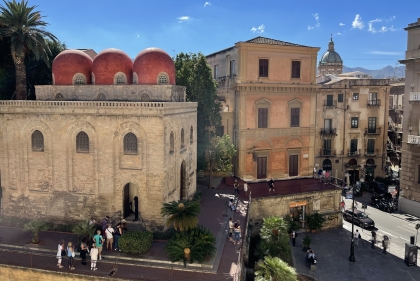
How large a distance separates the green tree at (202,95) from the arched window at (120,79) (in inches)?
351

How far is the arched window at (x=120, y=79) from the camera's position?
22.8m

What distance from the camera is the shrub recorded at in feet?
57.4

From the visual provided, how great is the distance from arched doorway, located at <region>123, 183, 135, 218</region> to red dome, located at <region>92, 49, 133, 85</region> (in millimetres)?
6473

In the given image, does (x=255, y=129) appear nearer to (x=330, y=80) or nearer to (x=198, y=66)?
(x=198, y=66)

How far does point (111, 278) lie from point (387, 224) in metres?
23.2

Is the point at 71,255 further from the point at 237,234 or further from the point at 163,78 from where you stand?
the point at 163,78

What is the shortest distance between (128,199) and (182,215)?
17.8 feet

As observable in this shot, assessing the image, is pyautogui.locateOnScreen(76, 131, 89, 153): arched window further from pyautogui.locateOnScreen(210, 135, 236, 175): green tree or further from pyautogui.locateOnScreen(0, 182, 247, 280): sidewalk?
pyautogui.locateOnScreen(210, 135, 236, 175): green tree

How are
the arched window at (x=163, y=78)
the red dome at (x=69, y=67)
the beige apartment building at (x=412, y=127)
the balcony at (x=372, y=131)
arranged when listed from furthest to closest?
the balcony at (x=372, y=131) < the beige apartment building at (x=412, y=127) < the red dome at (x=69, y=67) < the arched window at (x=163, y=78)

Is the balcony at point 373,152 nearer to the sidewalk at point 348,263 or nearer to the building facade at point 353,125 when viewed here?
the building facade at point 353,125

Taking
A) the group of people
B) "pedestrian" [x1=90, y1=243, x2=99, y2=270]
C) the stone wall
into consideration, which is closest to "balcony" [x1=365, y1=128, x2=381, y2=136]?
the stone wall

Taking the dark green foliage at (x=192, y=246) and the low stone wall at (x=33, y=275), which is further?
the dark green foliage at (x=192, y=246)

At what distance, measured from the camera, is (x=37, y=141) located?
21.6 meters

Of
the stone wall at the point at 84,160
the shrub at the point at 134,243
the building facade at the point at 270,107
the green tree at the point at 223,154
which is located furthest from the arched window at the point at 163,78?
the building facade at the point at 270,107
